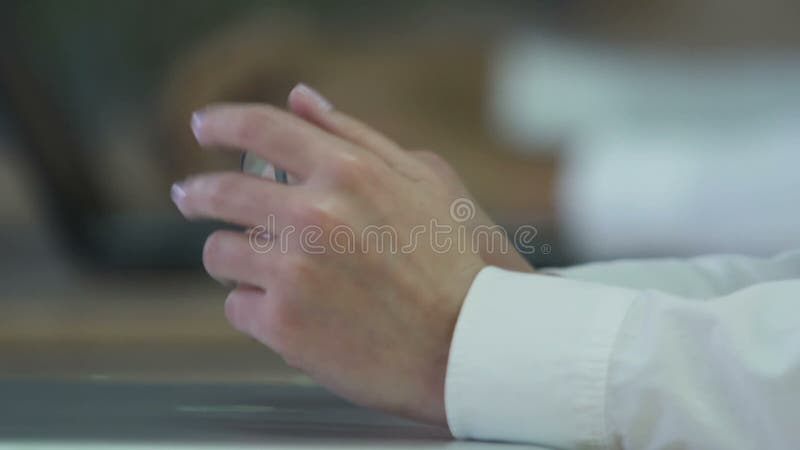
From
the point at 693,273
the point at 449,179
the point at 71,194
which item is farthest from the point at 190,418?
the point at 71,194

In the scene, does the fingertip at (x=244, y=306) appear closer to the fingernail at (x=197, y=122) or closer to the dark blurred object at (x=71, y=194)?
the fingernail at (x=197, y=122)

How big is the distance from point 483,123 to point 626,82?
0.30 metres

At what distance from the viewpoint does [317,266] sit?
0.41 m

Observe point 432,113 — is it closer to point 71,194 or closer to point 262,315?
point 71,194

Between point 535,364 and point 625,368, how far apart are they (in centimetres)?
3

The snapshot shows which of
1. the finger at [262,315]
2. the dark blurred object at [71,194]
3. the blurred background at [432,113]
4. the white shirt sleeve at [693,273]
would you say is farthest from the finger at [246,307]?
the dark blurred object at [71,194]

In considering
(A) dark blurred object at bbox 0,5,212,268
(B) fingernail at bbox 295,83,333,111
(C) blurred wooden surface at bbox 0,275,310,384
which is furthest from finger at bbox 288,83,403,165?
(A) dark blurred object at bbox 0,5,212,268

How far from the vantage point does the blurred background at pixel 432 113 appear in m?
1.74

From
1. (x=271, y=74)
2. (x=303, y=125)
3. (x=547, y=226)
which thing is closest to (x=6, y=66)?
(x=271, y=74)

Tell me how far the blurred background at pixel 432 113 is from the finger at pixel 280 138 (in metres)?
1.10

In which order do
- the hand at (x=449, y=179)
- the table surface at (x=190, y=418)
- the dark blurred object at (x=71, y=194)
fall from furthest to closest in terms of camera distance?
the dark blurred object at (x=71, y=194), the hand at (x=449, y=179), the table surface at (x=190, y=418)

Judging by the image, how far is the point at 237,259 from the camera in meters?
0.43

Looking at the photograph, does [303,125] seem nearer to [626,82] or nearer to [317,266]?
[317,266]

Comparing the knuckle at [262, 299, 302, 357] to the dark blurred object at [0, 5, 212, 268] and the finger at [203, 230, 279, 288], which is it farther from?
the dark blurred object at [0, 5, 212, 268]
